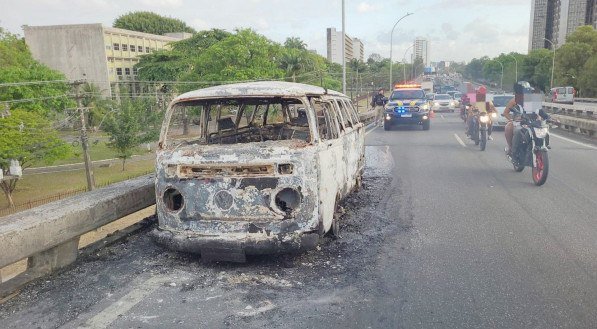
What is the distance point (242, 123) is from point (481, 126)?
8921mm

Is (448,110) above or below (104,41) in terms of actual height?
below

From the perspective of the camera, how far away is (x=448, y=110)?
36.5 m

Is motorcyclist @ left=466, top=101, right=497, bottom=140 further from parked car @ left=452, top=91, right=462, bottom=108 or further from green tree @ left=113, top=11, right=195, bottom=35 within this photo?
green tree @ left=113, top=11, right=195, bottom=35

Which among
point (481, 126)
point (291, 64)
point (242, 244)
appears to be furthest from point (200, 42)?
point (242, 244)

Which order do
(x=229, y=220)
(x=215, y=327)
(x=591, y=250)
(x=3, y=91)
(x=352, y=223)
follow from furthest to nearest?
(x=3, y=91), (x=352, y=223), (x=591, y=250), (x=229, y=220), (x=215, y=327)

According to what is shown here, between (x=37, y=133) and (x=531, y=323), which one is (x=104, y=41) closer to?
(x=37, y=133)

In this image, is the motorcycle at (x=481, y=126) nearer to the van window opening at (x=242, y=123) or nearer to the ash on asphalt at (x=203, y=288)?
the van window opening at (x=242, y=123)

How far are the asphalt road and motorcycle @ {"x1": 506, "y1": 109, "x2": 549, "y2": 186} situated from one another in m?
1.51

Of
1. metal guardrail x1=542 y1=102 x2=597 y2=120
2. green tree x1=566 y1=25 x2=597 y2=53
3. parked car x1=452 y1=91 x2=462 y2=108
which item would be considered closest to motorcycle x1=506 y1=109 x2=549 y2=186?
metal guardrail x1=542 y1=102 x2=597 y2=120

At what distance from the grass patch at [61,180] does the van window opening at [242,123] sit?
812 inches

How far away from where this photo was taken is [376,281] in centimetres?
434

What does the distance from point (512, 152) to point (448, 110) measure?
27817mm

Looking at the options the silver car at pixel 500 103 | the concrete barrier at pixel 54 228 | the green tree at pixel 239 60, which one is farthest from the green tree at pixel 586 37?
the concrete barrier at pixel 54 228

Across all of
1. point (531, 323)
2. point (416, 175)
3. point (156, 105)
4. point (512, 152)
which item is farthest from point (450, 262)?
point (156, 105)
